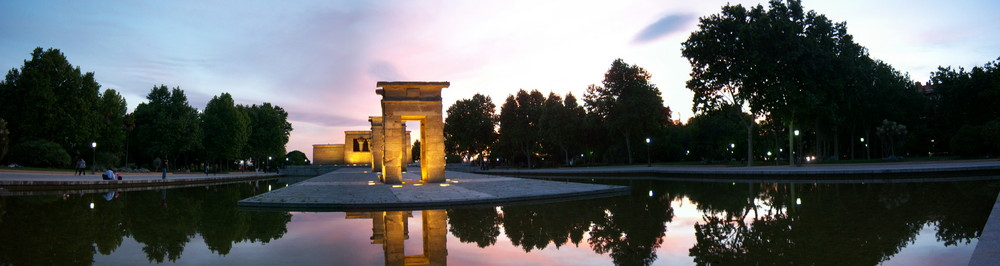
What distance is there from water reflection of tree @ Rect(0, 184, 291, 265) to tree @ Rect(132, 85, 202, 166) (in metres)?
43.8

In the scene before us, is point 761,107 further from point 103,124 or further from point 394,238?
point 103,124

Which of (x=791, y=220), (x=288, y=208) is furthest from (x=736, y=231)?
(x=288, y=208)

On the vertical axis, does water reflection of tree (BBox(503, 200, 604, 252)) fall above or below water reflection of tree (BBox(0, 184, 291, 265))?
below

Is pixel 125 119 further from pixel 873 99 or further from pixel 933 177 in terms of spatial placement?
pixel 873 99

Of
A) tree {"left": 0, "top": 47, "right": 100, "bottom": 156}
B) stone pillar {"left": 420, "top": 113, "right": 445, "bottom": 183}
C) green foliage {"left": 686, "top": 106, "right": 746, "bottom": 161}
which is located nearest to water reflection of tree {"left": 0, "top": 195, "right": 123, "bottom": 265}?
stone pillar {"left": 420, "top": 113, "right": 445, "bottom": 183}

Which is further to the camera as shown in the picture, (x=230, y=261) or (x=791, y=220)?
(x=791, y=220)

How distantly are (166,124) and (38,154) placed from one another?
1334 cm

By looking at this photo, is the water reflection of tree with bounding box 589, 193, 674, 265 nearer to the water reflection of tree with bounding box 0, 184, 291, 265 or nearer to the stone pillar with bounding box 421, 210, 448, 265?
the stone pillar with bounding box 421, 210, 448, 265

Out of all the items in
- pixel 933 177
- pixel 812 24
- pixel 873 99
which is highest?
pixel 812 24

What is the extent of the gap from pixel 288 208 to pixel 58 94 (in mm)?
41260

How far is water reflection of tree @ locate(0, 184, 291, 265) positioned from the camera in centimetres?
623

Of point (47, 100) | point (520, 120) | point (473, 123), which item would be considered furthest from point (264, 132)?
point (520, 120)

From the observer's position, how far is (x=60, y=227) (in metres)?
8.67

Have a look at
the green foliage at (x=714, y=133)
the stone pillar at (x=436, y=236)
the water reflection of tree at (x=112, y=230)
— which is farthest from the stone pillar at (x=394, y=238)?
the green foliage at (x=714, y=133)
